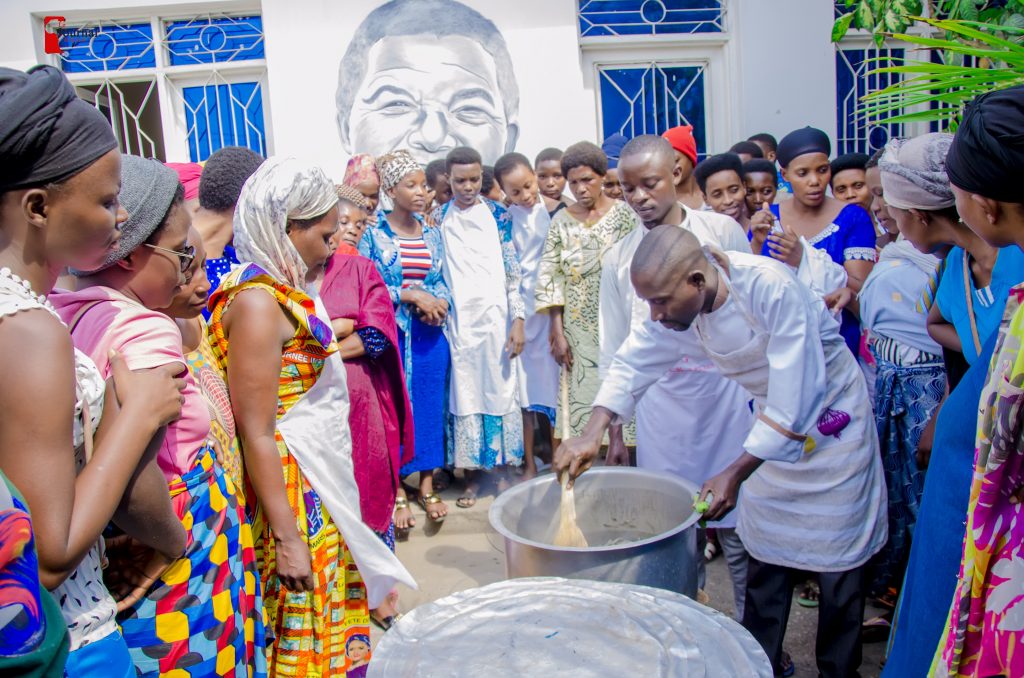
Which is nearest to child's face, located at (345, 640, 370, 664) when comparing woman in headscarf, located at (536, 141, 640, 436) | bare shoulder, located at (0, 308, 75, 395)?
bare shoulder, located at (0, 308, 75, 395)

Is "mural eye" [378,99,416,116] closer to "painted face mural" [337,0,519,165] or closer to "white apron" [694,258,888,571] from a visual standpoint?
"painted face mural" [337,0,519,165]

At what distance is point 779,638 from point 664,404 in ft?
3.51

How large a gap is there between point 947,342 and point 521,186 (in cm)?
322

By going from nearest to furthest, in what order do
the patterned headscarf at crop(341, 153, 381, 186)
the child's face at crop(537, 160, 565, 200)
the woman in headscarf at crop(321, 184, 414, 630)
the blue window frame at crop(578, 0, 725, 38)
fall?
1. the woman in headscarf at crop(321, 184, 414, 630)
2. the patterned headscarf at crop(341, 153, 381, 186)
3. the child's face at crop(537, 160, 565, 200)
4. the blue window frame at crop(578, 0, 725, 38)

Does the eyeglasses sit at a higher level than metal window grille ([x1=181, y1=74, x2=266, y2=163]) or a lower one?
lower

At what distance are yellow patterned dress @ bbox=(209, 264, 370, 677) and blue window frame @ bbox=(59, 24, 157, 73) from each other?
587 centimetres

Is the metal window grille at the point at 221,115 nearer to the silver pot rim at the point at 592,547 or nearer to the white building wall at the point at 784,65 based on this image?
the white building wall at the point at 784,65

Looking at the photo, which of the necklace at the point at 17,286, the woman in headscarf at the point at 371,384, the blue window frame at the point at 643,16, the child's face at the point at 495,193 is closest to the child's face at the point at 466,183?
the child's face at the point at 495,193

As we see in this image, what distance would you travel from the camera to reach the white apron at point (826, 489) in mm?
2533

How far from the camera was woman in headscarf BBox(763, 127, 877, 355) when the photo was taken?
3756 mm

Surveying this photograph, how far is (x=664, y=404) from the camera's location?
3.40 m

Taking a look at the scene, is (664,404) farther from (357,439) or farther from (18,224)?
(18,224)

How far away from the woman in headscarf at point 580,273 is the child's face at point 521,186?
1.65 ft

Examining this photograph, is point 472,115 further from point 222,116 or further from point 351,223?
point 351,223
